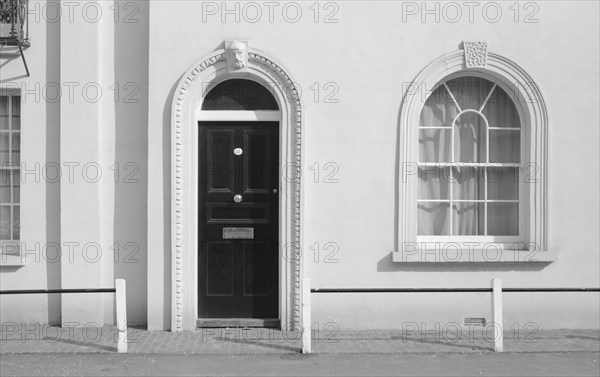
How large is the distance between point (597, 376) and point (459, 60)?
388 cm

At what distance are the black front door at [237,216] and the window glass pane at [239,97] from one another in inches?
8.2

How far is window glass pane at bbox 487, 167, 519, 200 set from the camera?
978 centimetres

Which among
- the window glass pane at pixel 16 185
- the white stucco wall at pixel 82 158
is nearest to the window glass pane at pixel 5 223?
the window glass pane at pixel 16 185

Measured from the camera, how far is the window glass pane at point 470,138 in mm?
9750

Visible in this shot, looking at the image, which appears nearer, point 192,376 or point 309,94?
point 192,376

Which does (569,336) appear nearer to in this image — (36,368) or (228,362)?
(228,362)

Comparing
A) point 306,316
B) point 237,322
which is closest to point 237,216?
point 237,322

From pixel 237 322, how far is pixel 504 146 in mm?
3854

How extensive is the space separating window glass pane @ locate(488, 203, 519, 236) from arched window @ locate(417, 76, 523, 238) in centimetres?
1

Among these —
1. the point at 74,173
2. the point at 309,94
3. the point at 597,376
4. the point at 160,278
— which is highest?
the point at 309,94

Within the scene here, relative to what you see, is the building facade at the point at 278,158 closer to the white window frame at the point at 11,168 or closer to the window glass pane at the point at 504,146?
the white window frame at the point at 11,168

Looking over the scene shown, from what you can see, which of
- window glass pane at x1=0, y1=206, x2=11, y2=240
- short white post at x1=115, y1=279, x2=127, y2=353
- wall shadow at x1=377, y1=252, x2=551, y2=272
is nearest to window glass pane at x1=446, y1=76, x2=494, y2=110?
wall shadow at x1=377, y1=252, x2=551, y2=272

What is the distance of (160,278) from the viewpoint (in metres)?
9.35

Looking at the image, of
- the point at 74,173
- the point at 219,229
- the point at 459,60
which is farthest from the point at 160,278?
the point at 459,60
